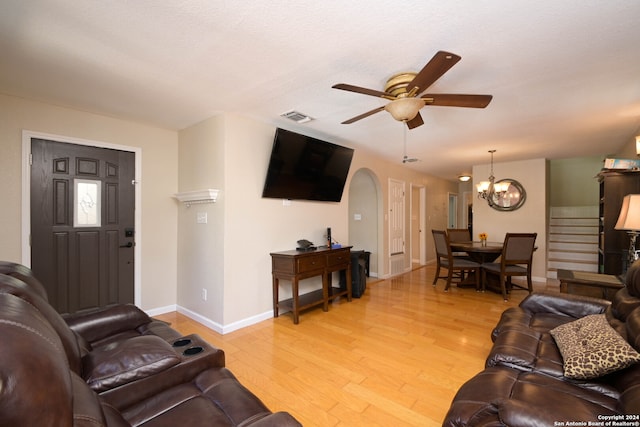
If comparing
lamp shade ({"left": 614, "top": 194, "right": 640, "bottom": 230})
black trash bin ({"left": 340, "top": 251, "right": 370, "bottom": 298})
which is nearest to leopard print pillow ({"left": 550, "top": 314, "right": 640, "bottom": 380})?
lamp shade ({"left": 614, "top": 194, "right": 640, "bottom": 230})

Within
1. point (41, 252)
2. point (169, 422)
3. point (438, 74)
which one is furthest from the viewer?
point (41, 252)

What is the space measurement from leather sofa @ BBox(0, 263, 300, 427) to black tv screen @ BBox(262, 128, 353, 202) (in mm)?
2110

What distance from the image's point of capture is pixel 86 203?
10.1ft

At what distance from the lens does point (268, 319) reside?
345 cm

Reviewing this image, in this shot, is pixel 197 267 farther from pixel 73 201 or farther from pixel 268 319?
pixel 73 201

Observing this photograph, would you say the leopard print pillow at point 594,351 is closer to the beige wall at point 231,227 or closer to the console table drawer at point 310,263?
the console table drawer at point 310,263

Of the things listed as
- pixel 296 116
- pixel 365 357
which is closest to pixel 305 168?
pixel 296 116

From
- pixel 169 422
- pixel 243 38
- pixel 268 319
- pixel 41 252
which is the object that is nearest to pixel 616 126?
pixel 243 38

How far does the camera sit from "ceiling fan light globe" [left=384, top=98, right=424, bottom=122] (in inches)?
82.7

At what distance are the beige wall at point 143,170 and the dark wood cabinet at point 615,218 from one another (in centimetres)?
555

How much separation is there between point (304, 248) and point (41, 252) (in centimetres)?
274

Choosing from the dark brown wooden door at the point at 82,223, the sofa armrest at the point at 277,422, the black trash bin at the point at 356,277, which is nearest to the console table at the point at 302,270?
the black trash bin at the point at 356,277

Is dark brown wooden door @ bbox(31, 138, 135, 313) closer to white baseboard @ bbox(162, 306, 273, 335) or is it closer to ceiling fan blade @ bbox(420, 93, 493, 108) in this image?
white baseboard @ bbox(162, 306, 273, 335)

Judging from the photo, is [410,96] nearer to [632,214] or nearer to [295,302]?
[632,214]
